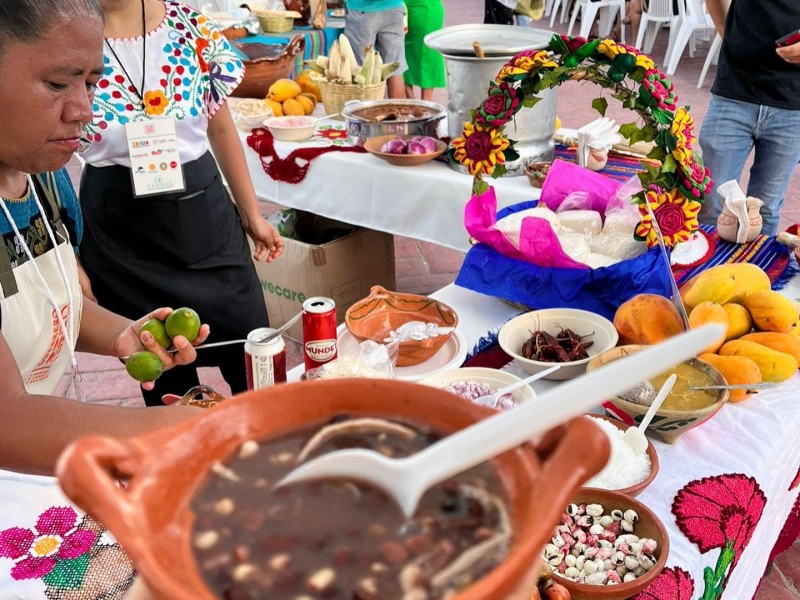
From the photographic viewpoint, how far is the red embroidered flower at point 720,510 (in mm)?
1209

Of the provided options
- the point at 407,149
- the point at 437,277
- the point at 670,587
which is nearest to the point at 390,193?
the point at 407,149

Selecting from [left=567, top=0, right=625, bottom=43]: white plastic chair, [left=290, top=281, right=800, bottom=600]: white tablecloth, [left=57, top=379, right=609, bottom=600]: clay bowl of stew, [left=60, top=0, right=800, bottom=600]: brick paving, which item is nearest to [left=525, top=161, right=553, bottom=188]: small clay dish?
[left=60, top=0, right=800, bottom=600]: brick paving

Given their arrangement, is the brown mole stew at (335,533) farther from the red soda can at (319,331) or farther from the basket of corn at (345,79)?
the basket of corn at (345,79)

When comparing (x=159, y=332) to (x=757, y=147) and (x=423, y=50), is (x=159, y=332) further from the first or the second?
(x=423, y=50)

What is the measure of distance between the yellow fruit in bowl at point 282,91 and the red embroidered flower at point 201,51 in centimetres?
130

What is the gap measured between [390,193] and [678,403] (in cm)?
180

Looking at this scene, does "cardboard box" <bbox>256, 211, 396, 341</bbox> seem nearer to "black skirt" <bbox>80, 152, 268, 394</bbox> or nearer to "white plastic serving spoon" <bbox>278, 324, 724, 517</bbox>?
"black skirt" <bbox>80, 152, 268, 394</bbox>

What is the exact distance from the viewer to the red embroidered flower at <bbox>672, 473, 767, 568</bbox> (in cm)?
121

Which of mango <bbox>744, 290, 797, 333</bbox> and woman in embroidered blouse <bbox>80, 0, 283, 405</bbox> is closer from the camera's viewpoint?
mango <bbox>744, 290, 797, 333</bbox>

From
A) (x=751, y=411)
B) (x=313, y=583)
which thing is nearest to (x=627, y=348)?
(x=751, y=411)

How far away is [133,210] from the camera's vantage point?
2.22 meters

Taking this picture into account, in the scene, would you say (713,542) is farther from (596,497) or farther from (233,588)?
(233,588)

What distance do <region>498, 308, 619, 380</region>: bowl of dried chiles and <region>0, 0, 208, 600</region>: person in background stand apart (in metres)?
0.71

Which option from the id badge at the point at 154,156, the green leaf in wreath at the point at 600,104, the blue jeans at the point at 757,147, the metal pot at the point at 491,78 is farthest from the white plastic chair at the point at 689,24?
the id badge at the point at 154,156
